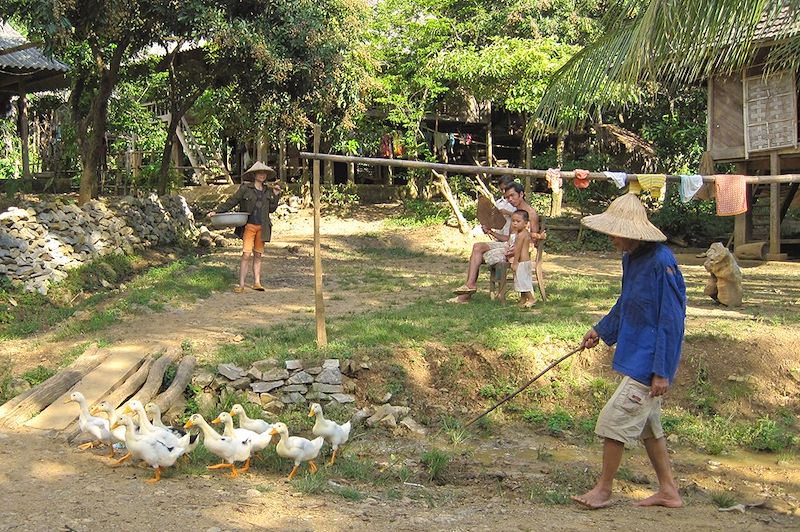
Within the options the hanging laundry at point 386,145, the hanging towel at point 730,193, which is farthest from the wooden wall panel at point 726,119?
the hanging towel at point 730,193

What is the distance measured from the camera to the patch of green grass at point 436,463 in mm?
5691

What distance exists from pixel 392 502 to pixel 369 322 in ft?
13.2

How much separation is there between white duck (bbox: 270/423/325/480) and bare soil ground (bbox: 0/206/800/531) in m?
0.17

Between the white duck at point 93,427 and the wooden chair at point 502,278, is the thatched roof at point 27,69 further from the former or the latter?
the white duck at point 93,427

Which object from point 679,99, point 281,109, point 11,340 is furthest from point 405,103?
point 11,340

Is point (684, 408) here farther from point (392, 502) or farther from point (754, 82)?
point (754, 82)

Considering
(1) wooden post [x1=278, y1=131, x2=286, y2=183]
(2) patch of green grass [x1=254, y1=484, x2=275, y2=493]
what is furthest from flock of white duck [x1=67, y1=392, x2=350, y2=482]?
(1) wooden post [x1=278, y1=131, x2=286, y2=183]

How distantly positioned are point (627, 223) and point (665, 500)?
174 cm

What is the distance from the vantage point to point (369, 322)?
28.9ft

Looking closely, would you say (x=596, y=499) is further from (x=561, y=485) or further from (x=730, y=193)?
(x=730, y=193)

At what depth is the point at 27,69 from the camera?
1658 centimetres

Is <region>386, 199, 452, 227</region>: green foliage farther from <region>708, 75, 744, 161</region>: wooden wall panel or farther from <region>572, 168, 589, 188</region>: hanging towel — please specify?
<region>572, 168, 589, 188</region>: hanging towel

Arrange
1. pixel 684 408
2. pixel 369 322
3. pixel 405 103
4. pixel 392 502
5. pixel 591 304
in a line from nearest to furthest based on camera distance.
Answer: pixel 392 502 < pixel 684 408 < pixel 369 322 < pixel 591 304 < pixel 405 103

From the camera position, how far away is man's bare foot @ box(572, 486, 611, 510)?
486cm
